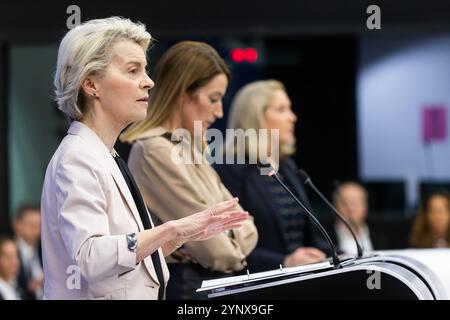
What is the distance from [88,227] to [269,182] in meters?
1.81

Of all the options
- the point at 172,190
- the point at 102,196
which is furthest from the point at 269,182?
the point at 102,196

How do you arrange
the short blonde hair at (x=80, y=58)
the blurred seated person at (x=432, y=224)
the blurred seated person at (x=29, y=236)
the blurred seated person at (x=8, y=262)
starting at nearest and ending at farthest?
the short blonde hair at (x=80, y=58) → the blurred seated person at (x=8, y=262) → the blurred seated person at (x=432, y=224) → the blurred seated person at (x=29, y=236)

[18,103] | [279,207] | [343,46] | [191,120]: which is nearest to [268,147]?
[279,207]

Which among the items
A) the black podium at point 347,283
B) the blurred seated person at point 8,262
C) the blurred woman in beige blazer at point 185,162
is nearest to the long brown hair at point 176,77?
the blurred woman in beige blazer at point 185,162

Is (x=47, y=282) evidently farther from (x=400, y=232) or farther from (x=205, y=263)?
(x=400, y=232)

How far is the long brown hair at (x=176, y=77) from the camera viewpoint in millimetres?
2842

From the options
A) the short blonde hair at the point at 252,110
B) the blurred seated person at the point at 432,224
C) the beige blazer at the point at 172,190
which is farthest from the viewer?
the blurred seated person at the point at 432,224

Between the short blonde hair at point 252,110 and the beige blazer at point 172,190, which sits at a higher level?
the short blonde hair at point 252,110

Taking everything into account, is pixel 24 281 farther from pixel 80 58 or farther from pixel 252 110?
pixel 80 58

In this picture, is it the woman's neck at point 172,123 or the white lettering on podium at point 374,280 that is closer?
the white lettering on podium at point 374,280

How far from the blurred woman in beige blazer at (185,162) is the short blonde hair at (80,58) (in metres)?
0.54

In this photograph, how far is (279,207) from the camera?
12.2 feet

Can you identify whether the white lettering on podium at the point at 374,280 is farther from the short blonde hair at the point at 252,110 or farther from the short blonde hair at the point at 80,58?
the short blonde hair at the point at 252,110

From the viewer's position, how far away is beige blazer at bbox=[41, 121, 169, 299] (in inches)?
77.8
